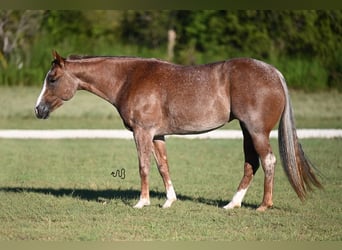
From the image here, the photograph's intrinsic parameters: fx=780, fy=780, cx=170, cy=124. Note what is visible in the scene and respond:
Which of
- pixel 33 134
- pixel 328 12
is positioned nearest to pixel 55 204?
pixel 33 134

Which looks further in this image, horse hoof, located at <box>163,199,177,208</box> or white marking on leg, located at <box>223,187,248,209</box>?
horse hoof, located at <box>163,199,177,208</box>

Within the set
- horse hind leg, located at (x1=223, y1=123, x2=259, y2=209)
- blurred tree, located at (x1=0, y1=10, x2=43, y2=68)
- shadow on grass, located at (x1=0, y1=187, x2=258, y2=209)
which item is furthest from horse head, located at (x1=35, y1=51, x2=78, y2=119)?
blurred tree, located at (x1=0, y1=10, x2=43, y2=68)

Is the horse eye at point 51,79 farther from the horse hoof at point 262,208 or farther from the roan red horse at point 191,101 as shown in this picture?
the horse hoof at point 262,208

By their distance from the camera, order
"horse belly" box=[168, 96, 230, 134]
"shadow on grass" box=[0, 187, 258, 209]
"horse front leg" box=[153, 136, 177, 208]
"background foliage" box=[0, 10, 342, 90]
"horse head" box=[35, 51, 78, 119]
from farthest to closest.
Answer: "background foliage" box=[0, 10, 342, 90] < "shadow on grass" box=[0, 187, 258, 209] < "horse head" box=[35, 51, 78, 119] < "horse front leg" box=[153, 136, 177, 208] < "horse belly" box=[168, 96, 230, 134]

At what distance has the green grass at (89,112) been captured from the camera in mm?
19444

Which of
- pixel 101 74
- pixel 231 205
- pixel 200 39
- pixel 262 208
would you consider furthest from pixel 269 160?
pixel 200 39

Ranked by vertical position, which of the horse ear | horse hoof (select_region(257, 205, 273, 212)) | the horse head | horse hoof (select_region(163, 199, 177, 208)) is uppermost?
the horse ear

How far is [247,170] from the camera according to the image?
924 centimetres

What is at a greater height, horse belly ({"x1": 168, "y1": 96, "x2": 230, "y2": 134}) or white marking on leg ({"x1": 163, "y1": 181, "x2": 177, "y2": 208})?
horse belly ({"x1": 168, "y1": 96, "x2": 230, "y2": 134})

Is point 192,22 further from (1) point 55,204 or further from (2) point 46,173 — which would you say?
(1) point 55,204

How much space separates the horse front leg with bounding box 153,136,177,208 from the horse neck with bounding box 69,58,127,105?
2.47ft

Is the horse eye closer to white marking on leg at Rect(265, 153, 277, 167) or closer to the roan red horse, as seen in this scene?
the roan red horse

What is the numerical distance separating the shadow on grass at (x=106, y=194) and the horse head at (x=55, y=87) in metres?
1.31

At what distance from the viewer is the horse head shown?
970 cm
